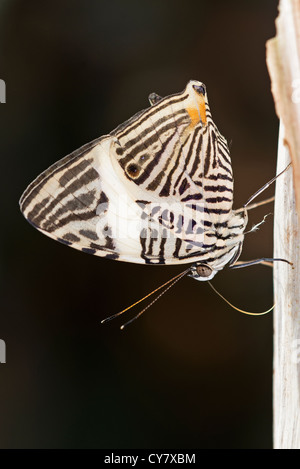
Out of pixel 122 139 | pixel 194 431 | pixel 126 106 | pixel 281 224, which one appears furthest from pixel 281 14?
pixel 194 431

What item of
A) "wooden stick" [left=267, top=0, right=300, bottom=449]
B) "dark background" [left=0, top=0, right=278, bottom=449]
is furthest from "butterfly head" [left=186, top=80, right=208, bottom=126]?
"dark background" [left=0, top=0, right=278, bottom=449]

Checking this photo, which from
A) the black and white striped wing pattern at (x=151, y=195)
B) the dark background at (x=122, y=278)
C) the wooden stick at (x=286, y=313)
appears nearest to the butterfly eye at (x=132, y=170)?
the black and white striped wing pattern at (x=151, y=195)

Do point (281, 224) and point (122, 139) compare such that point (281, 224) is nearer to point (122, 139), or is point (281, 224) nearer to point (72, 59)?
point (122, 139)

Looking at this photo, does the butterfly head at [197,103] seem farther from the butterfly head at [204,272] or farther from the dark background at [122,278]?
the dark background at [122,278]

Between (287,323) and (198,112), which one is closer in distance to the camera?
(287,323)

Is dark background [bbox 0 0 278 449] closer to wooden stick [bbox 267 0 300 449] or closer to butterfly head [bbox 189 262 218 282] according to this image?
butterfly head [bbox 189 262 218 282]

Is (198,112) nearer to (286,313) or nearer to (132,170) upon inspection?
(132,170)

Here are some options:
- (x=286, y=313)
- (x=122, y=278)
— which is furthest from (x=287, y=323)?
(x=122, y=278)
